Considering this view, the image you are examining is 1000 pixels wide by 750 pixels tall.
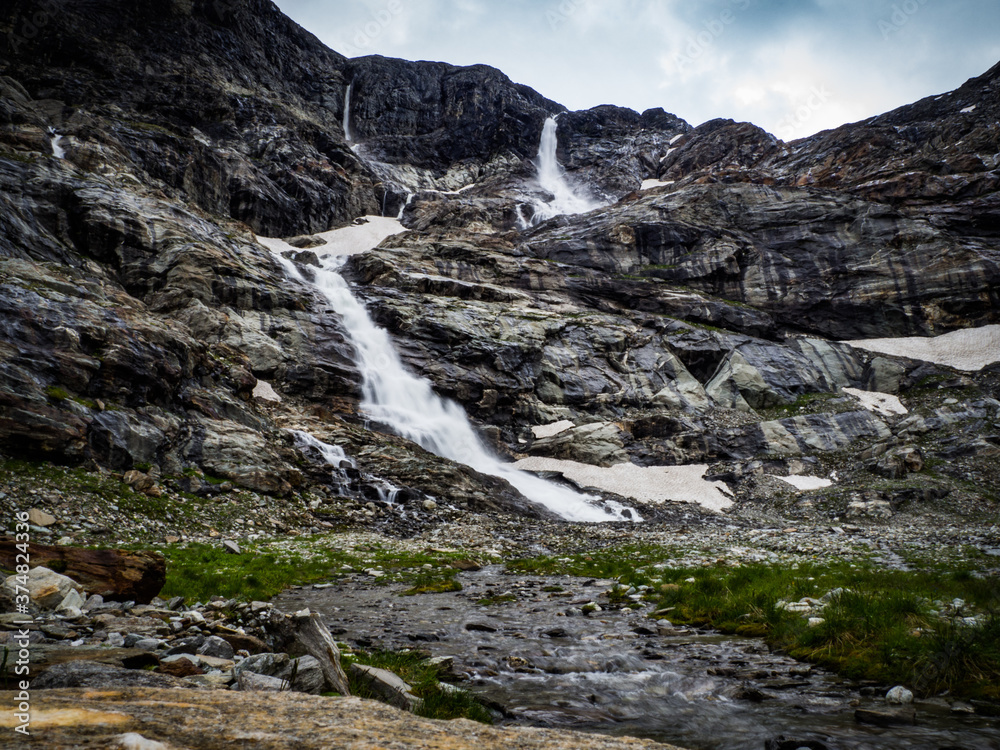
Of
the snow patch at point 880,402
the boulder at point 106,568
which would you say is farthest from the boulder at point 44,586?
the snow patch at point 880,402

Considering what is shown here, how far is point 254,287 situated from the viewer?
47938mm

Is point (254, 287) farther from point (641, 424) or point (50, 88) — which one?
point (50, 88)

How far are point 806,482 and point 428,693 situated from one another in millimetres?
46456

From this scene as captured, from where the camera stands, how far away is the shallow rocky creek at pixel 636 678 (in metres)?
4.34

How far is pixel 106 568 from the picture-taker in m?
7.52

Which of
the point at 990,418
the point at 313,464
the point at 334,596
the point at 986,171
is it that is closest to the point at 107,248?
the point at 313,464

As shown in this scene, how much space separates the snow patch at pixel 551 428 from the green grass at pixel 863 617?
35.5 metres

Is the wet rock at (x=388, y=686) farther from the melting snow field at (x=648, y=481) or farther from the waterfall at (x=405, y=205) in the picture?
the waterfall at (x=405, y=205)

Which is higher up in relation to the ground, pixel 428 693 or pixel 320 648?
pixel 320 648

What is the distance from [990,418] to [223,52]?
143057mm

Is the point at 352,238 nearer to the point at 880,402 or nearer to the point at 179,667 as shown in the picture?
the point at 880,402

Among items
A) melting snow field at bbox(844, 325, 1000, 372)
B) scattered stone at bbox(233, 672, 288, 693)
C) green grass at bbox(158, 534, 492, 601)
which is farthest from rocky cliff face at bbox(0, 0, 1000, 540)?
scattered stone at bbox(233, 672, 288, 693)

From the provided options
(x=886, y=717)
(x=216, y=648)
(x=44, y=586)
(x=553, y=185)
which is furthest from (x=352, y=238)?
(x=886, y=717)

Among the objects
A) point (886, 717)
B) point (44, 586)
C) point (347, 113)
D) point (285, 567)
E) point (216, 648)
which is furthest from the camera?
point (347, 113)
